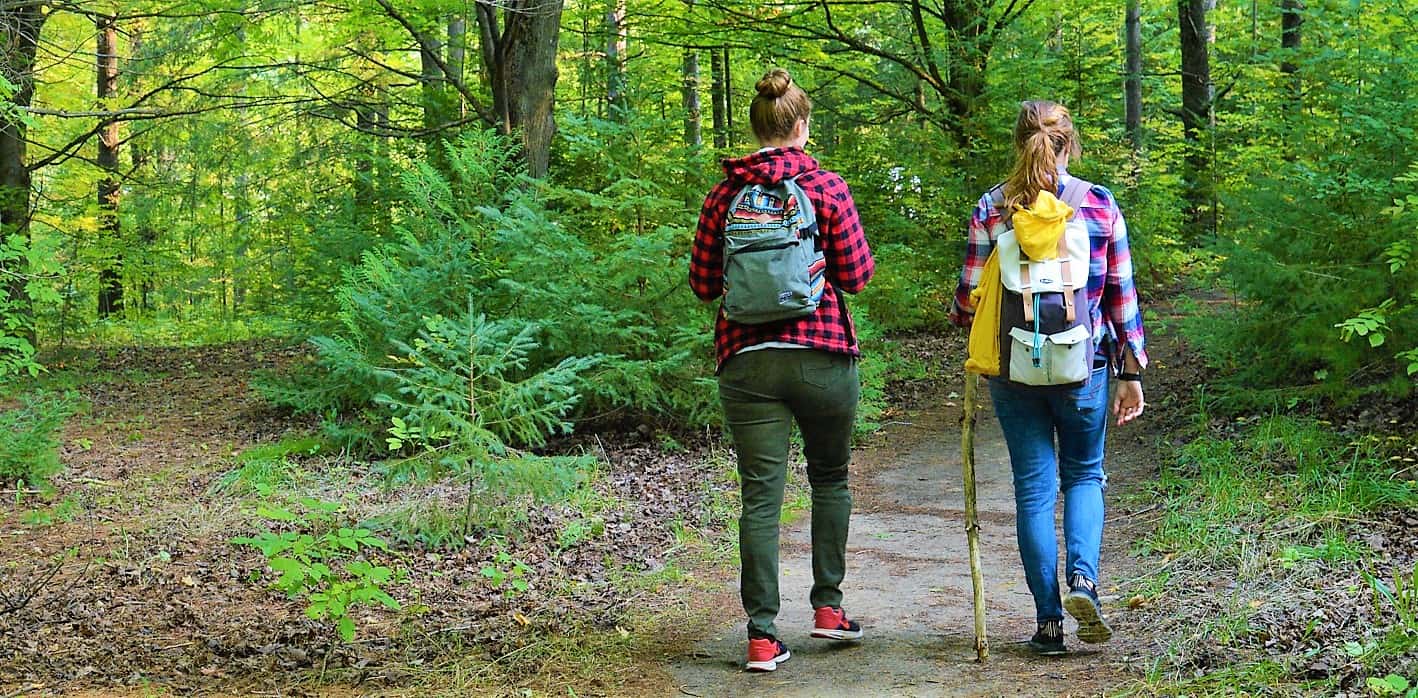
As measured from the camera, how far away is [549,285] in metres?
8.29

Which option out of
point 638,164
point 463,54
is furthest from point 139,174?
point 638,164

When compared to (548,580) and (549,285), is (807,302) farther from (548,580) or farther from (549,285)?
(549,285)

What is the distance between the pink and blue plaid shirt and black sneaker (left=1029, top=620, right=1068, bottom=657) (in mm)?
917

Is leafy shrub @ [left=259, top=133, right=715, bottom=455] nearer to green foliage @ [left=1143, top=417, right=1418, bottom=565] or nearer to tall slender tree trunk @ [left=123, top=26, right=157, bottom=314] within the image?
green foliage @ [left=1143, top=417, right=1418, bottom=565]

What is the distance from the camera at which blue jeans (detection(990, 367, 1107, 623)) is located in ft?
12.8

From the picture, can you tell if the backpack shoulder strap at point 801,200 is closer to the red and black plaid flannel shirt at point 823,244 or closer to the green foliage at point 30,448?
the red and black plaid flannel shirt at point 823,244

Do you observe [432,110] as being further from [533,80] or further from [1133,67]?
[1133,67]

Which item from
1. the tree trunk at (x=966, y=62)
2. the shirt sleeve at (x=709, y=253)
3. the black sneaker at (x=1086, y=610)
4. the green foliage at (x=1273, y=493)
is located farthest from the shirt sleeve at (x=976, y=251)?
the tree trunk at (x=966, y=62)

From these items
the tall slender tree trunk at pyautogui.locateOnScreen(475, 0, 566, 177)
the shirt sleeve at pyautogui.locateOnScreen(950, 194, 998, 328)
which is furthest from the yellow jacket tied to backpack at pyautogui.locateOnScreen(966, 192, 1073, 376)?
the tall slender tree trunk at pyautogui.locateOnScreen(475, 0, 566, 177)

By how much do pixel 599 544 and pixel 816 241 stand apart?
9.11ft

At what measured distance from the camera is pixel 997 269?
3891mm

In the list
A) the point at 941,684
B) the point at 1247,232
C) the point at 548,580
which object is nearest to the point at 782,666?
the point at 941,684

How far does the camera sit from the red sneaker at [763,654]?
3982 millimetres

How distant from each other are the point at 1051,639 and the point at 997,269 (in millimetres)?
1274
